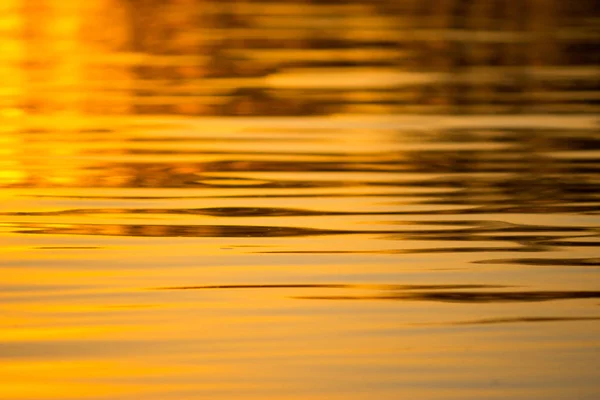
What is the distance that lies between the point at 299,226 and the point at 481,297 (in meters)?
1.47

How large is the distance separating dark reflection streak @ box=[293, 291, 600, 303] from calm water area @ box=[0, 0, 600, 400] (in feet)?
0.05

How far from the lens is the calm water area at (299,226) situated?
202 inches

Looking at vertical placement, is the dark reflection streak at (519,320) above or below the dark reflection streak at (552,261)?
below

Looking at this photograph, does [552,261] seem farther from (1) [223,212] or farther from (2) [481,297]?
(1) [223,212]

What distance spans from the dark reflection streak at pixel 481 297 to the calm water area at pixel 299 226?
0.05 ft

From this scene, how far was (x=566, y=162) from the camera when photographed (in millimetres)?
9367

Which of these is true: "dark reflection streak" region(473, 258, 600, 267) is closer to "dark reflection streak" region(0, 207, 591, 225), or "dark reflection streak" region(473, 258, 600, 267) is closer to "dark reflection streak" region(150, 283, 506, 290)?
"dark reflection streak" region(150, 283, 506, 290)

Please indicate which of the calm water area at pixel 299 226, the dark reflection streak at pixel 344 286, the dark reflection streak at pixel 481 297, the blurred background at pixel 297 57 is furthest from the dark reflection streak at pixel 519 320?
the blurred background at pixel 297 57

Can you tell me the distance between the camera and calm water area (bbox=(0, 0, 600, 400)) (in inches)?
202

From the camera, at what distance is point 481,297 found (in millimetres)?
6043

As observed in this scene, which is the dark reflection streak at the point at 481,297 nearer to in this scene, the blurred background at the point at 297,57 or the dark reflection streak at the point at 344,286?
the dark reflection streak at the point at 344,286

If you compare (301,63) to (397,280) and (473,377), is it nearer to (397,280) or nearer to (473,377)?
(397,280)

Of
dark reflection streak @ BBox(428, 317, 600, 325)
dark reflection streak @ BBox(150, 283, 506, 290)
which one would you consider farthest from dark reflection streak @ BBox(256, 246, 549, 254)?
dark reflection streak @ BBox(428, 317, 600, 325)

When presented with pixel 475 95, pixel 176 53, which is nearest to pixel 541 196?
pixel 475 95
